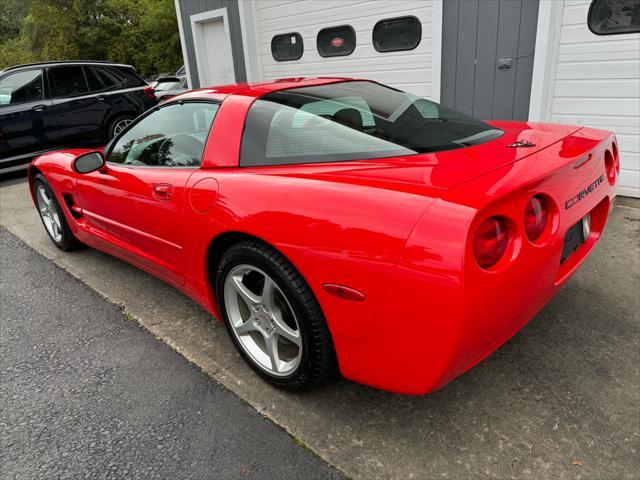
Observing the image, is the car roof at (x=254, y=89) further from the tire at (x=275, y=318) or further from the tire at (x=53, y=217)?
the tire at (x=53, y=217)

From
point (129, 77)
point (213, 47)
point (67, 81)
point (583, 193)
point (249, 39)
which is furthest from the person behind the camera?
point (213, 47)

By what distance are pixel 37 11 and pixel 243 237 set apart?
89.9 feet

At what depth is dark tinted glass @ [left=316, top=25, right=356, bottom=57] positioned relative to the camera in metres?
6.33

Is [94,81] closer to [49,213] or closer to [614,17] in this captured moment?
[49,213]

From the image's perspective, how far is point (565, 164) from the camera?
1801 millimetres

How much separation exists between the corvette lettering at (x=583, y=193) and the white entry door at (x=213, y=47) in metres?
7.08

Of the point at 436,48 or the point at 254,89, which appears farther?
the point at 436,48

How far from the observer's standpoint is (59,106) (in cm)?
716

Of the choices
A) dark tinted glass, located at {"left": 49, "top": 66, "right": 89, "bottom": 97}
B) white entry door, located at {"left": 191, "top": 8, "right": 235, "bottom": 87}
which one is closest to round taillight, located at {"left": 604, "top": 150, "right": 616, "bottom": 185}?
white entry door, located at {"left": 191, "top": 8, "right": 235, "bottom": 87}

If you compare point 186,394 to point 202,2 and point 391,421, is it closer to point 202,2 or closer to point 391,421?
point 391,421

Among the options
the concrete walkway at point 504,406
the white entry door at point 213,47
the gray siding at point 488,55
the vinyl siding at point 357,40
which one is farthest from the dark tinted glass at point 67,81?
the concrete walkway at point 504,406

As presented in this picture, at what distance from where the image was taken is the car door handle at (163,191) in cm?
241

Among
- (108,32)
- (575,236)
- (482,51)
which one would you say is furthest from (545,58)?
(108,32)

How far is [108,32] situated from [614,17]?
84.5 ft
